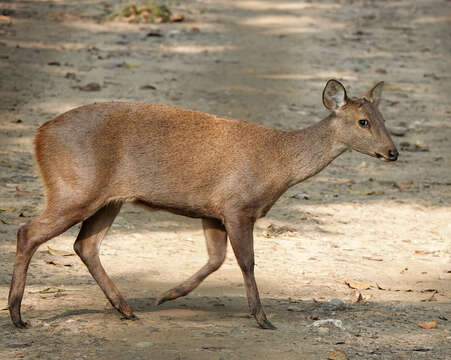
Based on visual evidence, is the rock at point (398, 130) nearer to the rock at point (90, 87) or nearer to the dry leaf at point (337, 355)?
the rock at point (90, 87)

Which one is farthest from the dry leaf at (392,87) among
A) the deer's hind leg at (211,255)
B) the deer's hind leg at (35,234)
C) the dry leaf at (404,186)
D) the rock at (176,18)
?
the deer's hind leg at (35,234)

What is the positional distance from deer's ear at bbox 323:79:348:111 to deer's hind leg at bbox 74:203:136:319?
1814mm

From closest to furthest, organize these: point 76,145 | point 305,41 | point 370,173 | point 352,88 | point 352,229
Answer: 1. point 76,145
2. point 352,229
3. point 370,173
4. point 352,88
5. point 305,41

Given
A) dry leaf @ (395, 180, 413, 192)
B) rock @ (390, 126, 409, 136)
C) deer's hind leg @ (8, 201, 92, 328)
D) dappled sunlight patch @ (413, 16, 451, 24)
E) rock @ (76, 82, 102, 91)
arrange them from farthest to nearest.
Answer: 1. dappled sunlight patch @ (413, 16, 451, 24)
2. rock @ (76, 82, 102, 91)
3. rock @ (390, 126, 409, 136)
4. dry leaf @ (395, 180, 413, 192)
5. deer's hind leg @ (8, 201, 92, 328)

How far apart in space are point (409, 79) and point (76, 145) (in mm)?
10764

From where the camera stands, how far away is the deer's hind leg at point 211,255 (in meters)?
6.40

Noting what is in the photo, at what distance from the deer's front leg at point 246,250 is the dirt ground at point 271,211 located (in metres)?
0.14

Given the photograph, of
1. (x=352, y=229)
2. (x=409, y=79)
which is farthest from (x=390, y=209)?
(x=409, y=79)

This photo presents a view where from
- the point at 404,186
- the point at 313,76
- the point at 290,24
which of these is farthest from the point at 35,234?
the point at 290,24

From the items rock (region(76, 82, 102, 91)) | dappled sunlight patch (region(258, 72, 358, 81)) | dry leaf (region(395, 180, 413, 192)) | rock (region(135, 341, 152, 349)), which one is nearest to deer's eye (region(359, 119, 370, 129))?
rock (region(135, 341, 152, 349))

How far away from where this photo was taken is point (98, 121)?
5891 millimetres

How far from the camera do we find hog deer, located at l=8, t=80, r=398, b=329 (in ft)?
18.7

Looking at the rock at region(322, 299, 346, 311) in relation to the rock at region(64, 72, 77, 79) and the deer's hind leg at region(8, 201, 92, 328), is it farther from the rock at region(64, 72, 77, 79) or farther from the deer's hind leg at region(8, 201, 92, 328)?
the rock at region(64, 72, 77, 79)

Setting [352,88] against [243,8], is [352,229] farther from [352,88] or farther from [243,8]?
[243,8]
